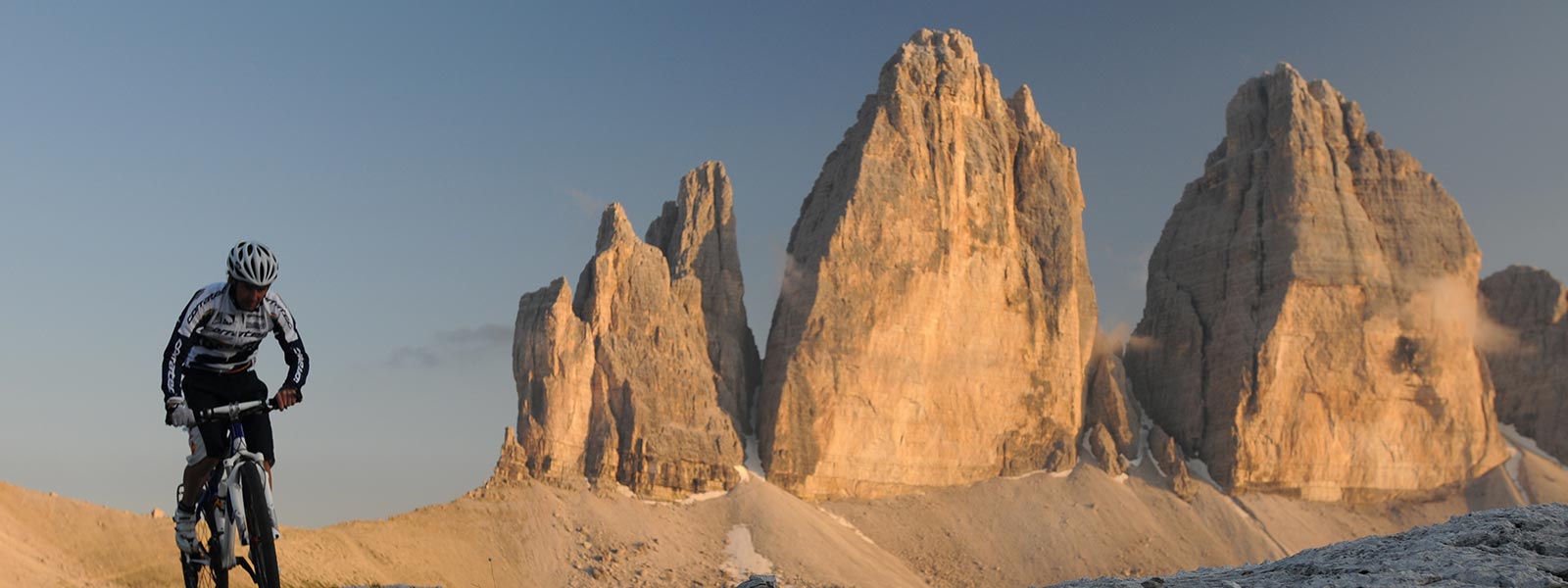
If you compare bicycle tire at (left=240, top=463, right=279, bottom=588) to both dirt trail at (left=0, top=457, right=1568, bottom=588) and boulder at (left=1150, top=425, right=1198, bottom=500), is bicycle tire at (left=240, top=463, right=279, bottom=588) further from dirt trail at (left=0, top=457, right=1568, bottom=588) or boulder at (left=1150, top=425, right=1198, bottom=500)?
boulder at (left=1150, top=425, right=1198, bottom=500)

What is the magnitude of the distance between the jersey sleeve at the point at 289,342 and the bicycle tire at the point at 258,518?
0.78m

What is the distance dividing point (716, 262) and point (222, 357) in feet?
277

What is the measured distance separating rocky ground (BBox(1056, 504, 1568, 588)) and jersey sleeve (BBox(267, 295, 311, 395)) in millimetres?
6239

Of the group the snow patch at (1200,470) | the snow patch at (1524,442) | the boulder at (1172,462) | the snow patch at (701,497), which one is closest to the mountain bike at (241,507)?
the snow patch at (701,497)

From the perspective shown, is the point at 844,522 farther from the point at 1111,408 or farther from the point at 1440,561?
the point at 1440,561

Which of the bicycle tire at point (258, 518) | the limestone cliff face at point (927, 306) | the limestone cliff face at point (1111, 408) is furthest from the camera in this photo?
the limestone cliff face at point (1111, 408)

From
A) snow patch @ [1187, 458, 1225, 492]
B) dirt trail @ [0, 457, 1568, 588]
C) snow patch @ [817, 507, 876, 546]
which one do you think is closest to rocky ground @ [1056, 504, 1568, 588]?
dirt trail @ [0, 457, 1568, 588]

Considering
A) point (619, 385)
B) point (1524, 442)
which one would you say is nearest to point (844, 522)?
point (619, 385)

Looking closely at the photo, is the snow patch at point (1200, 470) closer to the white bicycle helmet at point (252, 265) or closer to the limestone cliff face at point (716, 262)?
the limestone cliff face at point (716, 262)

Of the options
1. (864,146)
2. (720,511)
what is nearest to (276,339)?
(720,511)

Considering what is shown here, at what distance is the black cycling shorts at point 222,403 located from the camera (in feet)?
32.4

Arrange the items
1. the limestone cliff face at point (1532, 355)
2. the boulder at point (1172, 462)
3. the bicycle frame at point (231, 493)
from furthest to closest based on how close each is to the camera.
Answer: the limestone cliff face at point (1532, 355) → the boulder at point (1172, 462) → the bicycle frame at point (231, 493)

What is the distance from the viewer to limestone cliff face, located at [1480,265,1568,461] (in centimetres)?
11206

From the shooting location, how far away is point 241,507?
32.0 ft
